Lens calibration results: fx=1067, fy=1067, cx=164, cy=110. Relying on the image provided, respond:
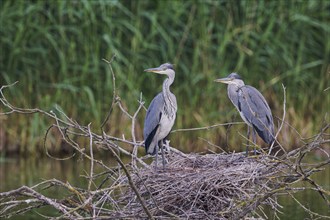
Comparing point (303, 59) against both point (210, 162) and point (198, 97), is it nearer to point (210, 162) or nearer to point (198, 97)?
point (198, 97)

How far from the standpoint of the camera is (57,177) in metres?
10.9

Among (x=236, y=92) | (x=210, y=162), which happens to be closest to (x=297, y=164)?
(x=210, y=162)

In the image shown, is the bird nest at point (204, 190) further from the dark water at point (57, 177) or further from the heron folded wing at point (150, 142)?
the dark water at point (57, 177)

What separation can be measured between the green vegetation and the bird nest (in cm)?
493

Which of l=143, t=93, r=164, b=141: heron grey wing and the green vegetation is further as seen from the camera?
the green vegetation

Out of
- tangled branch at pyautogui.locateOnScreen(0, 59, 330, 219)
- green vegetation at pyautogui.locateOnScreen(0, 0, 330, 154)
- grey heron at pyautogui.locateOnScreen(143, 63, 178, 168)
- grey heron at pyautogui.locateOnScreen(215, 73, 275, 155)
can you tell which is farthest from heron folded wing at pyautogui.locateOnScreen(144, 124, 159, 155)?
green vegetation at pyautogui.locateOnScreen(0, 0, 330, 154)

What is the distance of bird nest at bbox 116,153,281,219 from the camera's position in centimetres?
623

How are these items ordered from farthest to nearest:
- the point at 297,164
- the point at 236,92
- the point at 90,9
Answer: the point at 90,9 < the point at 236,92 < the point at 297,164

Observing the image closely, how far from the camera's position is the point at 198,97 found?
460 inches

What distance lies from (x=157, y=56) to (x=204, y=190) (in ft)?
18.5

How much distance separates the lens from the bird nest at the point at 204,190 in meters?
6.23

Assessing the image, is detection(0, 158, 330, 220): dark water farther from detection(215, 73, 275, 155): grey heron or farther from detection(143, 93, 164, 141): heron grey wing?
detection(143, 93, 164, 141): heron grey wing

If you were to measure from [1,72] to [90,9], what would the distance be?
127 centimetres

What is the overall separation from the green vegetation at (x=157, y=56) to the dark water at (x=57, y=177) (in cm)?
20
